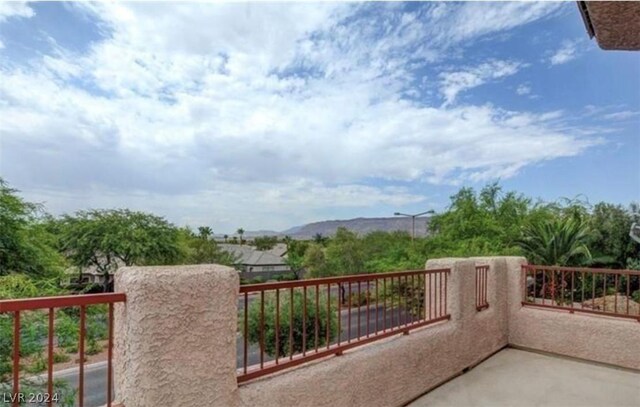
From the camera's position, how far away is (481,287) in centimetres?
482

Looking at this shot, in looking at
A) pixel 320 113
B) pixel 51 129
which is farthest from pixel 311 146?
pixel 51 129

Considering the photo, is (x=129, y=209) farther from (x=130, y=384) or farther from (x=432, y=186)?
(x=130, y=384)

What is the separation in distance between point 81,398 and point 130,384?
0.19 meters

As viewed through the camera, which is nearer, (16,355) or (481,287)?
(16,355)

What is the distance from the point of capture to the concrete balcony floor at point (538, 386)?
359 cm

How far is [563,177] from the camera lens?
1488 cm

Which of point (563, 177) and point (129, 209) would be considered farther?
point (129, 209)

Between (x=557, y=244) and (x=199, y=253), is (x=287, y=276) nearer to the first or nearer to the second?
(x=199, y=253)

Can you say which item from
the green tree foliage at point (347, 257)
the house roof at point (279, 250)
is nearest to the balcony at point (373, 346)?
the green tree foliage at point (347, 257)

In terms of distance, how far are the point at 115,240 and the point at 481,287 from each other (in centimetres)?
1699

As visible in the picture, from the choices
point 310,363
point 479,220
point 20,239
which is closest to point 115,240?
point 20,239

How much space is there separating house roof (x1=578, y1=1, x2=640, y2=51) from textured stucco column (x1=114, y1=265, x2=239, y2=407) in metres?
2.20

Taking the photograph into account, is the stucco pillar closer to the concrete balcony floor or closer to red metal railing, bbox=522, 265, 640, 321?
the concrete balcony floor

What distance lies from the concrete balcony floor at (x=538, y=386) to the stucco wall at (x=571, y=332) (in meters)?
0.10
